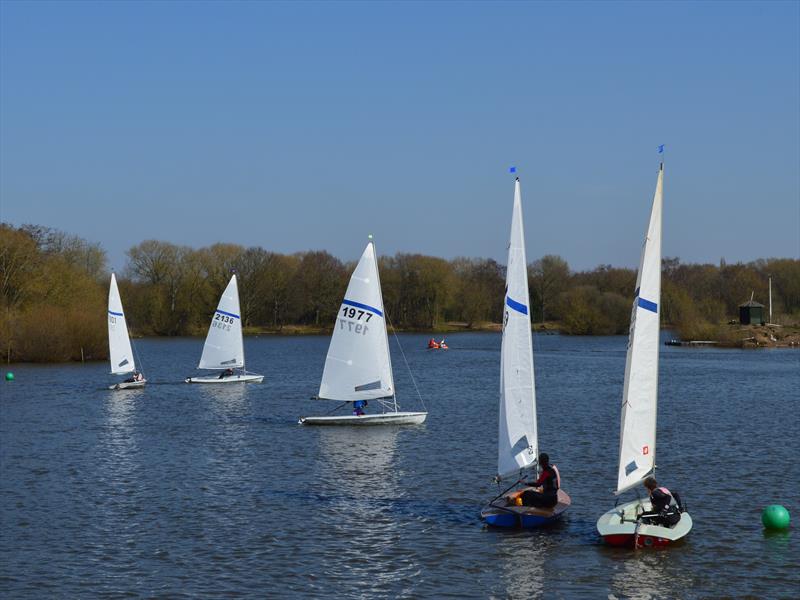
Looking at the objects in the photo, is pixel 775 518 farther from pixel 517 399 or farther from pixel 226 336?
pixel 226 336

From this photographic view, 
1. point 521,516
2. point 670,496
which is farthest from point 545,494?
point 670,496

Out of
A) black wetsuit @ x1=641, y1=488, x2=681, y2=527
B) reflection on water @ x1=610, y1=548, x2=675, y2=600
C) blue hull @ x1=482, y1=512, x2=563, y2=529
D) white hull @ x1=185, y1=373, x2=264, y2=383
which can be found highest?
white hull @ x1=185, y1=373, x2=264, y2=383

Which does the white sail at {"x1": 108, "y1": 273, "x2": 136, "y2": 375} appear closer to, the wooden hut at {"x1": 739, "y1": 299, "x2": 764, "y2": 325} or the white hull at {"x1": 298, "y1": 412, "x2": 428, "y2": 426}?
the white hull at {"x1": 298, "y1": 412, "x2": 428, "y2": 426}

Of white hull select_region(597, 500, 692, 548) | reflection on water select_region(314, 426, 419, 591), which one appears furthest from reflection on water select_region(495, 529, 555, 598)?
reflection on water select_region(314, 426, 419, 591)

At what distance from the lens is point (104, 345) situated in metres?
76.0

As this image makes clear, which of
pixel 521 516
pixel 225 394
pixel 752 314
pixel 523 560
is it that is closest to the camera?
pixel 523 560

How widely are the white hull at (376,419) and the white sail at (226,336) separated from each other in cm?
1645

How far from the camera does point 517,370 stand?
2033 centimetres

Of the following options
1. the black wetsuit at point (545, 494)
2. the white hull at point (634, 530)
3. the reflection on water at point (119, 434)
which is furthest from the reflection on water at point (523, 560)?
the reflection on water at point (119, 434)

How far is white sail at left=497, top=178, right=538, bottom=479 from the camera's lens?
782 inches

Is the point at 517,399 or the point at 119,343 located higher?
the point at 119,343

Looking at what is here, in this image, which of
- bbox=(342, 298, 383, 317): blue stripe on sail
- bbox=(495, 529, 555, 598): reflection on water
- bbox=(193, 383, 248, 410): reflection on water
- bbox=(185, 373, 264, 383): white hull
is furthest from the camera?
bbox=(185, 373, 264, 383): white hull

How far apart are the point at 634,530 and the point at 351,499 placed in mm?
7952

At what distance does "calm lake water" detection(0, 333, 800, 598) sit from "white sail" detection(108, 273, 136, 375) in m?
5.94
